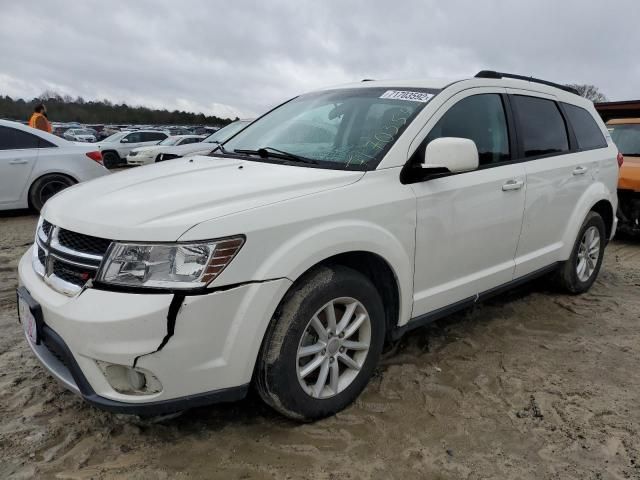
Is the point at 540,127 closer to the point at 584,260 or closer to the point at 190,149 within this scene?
the point at 584,260

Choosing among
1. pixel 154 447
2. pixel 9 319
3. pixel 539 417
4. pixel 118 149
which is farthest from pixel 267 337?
pixel 118 149

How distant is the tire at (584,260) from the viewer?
14.0ft

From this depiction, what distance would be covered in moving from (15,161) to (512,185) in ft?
22.4

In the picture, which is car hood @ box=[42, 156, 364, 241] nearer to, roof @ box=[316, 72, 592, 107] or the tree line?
roof @ box=[316, 72, 592, 107]

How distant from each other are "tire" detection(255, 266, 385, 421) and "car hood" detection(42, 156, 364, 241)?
0.43 metres

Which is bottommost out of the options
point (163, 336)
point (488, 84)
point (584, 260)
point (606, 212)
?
point (584, 260)

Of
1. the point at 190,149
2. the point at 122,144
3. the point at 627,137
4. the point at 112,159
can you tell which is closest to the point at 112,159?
the point at 112,159

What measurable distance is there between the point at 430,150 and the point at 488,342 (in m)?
1.56

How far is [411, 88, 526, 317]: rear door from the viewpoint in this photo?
9.27 ft

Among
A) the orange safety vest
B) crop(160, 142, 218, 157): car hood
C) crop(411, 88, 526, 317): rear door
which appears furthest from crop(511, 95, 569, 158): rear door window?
the orange safety vest

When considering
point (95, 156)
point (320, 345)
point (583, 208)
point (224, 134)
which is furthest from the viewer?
point (224, 134)

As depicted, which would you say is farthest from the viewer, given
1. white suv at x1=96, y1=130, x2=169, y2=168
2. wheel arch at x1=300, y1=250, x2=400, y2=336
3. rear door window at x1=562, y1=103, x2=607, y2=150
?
white suv at x1=96, y1=130, x2=169, y2=168

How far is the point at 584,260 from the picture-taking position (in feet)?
14.7

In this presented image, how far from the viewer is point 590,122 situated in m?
4.43
